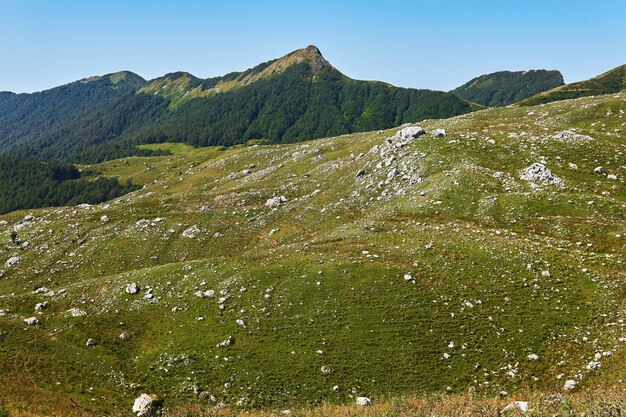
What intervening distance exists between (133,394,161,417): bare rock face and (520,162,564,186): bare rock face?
60.3 meters

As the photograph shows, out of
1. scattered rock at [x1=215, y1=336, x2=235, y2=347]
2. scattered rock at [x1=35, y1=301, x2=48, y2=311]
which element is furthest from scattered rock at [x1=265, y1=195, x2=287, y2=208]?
scattered rock at [x1=215, y1=336, x2=235, y2=347]

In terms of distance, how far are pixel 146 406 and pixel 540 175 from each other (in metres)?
62.3

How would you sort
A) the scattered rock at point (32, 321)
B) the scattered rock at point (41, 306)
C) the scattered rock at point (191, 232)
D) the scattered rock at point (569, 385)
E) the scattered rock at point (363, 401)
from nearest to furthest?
1. the scattered rock at point (569, 385)
2. the scattered rock at point (363, 401)
3. the scattered rock at point (32, 321)
4. the scattered rock at point (41, 306)
5. the scattered rock at point (191, 232)

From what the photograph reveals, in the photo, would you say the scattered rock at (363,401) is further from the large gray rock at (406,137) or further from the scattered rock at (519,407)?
the large gray rock at (406,137)

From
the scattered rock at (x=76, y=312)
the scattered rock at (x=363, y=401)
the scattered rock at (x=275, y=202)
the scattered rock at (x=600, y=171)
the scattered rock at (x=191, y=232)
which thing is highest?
the scattered rock at (x=600, y=171)

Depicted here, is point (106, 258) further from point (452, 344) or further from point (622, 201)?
point (622, 201)

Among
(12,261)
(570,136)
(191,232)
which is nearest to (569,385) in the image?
(570,136)

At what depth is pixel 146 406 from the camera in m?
26.4

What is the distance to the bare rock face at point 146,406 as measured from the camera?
85.3 feet

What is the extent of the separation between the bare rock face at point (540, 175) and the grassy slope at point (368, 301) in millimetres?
1952

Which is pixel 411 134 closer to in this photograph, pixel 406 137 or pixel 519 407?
pixel 406 137

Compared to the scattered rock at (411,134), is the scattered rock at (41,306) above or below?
below

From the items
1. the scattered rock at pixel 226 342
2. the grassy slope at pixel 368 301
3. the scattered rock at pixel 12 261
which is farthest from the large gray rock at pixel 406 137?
the scattered rock at pixel 12 261

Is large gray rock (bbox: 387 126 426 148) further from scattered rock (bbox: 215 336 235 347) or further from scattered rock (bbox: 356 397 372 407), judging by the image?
scattered rock (bbox: 356 397 372 407)
